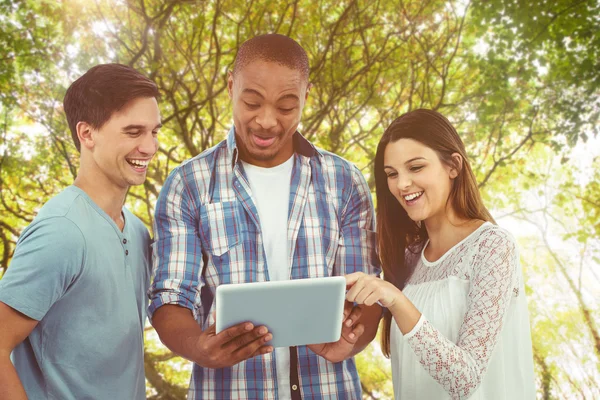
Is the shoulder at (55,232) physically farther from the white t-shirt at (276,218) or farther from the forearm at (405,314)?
the forearm at (405,314)

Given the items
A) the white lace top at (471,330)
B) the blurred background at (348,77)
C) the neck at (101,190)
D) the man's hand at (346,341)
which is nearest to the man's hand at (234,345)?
the man's hand at (346,341)

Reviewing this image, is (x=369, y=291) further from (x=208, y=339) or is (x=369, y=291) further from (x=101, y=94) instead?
(x=101, y=94)

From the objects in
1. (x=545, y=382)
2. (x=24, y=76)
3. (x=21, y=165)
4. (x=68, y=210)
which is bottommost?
(x=545, y=382)

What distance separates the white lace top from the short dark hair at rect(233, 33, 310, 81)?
0.91 metres

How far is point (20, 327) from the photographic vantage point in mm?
1434

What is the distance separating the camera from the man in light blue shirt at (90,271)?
145 centimetres

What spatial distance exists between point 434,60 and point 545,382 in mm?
3810

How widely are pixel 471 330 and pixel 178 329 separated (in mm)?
931

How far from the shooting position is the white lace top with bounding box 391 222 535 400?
5.45 ft

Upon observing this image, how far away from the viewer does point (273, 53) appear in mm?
2049

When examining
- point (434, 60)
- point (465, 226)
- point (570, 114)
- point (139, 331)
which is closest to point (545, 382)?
point (570, 114)

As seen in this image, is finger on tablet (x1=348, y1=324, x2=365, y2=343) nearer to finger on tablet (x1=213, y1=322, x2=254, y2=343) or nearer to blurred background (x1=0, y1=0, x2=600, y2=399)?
finger on tablet (x1=213, y1=322, x2=254, y2=343)

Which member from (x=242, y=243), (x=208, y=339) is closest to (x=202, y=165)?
(x=242, y=243)

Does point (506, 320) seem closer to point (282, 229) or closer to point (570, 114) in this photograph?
point (282, 229)
